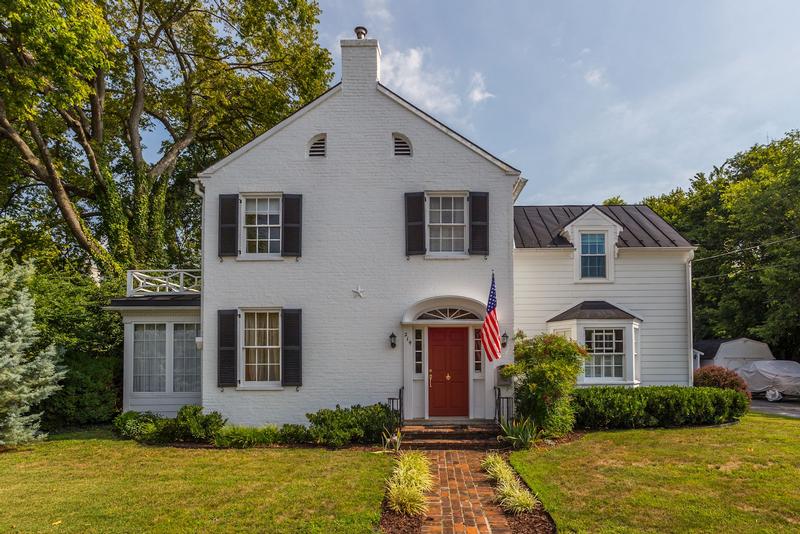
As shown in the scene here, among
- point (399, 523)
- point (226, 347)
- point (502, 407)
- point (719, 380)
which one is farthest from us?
point (719, 380)

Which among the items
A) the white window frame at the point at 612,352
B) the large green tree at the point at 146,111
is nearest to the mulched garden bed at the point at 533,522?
the white window frame at the point at 612,352

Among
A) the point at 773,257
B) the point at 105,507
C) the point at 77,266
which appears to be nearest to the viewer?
the point at 105,507

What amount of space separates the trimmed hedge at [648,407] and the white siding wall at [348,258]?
8.32 ft

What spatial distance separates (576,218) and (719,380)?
7.10 metres

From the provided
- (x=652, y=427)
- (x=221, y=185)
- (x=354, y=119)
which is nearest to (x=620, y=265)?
(x=652, y=427)

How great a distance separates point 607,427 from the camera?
12328mm

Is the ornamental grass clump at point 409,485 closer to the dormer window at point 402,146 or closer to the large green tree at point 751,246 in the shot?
the dormer window at point 402,146

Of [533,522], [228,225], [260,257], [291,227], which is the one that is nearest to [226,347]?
[260,257]

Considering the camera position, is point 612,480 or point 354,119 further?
point 354,119

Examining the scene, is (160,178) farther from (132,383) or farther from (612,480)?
(612,480)

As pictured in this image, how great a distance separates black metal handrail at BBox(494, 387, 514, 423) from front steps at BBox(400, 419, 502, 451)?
235mm

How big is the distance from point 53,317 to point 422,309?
10.5 m

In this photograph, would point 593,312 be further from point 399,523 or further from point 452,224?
point 399,523

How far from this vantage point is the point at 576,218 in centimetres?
1488
